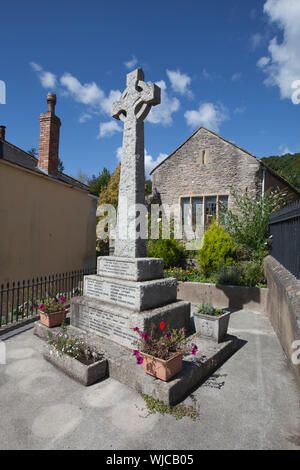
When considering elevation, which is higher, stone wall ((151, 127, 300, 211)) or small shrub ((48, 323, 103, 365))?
stone wall ((151, 127, 300, 211))

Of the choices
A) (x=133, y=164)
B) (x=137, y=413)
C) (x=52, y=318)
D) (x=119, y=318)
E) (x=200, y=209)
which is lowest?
(x=137, y=413)

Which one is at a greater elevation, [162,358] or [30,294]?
[162,358]

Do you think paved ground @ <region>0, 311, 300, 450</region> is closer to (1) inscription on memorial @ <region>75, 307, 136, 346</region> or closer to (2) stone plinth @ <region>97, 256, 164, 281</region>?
(1) inscription on memorial @ <region>75, 307, 136, 346</region>

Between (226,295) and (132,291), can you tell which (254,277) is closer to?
(226,295)

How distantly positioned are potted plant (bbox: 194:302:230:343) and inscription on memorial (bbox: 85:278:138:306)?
4.32ft

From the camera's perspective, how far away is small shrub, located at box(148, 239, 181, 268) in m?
9.80

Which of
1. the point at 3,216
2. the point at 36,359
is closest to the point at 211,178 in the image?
the point at 3,216

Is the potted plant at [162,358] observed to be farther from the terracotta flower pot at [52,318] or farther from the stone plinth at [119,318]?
the terracotta flower pot at [52,318]

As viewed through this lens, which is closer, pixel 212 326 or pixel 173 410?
pixel 173 410

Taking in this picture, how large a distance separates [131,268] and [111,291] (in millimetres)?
589

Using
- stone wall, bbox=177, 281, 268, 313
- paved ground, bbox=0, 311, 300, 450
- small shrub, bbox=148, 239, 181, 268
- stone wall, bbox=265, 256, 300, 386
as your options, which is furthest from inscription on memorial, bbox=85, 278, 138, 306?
small shrub, bbox=148, 239, 181, 268

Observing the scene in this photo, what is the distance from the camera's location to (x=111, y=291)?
4.59m

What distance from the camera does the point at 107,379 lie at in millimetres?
3525

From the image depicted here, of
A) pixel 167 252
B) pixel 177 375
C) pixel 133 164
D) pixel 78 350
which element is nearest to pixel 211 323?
pixel 177 375
